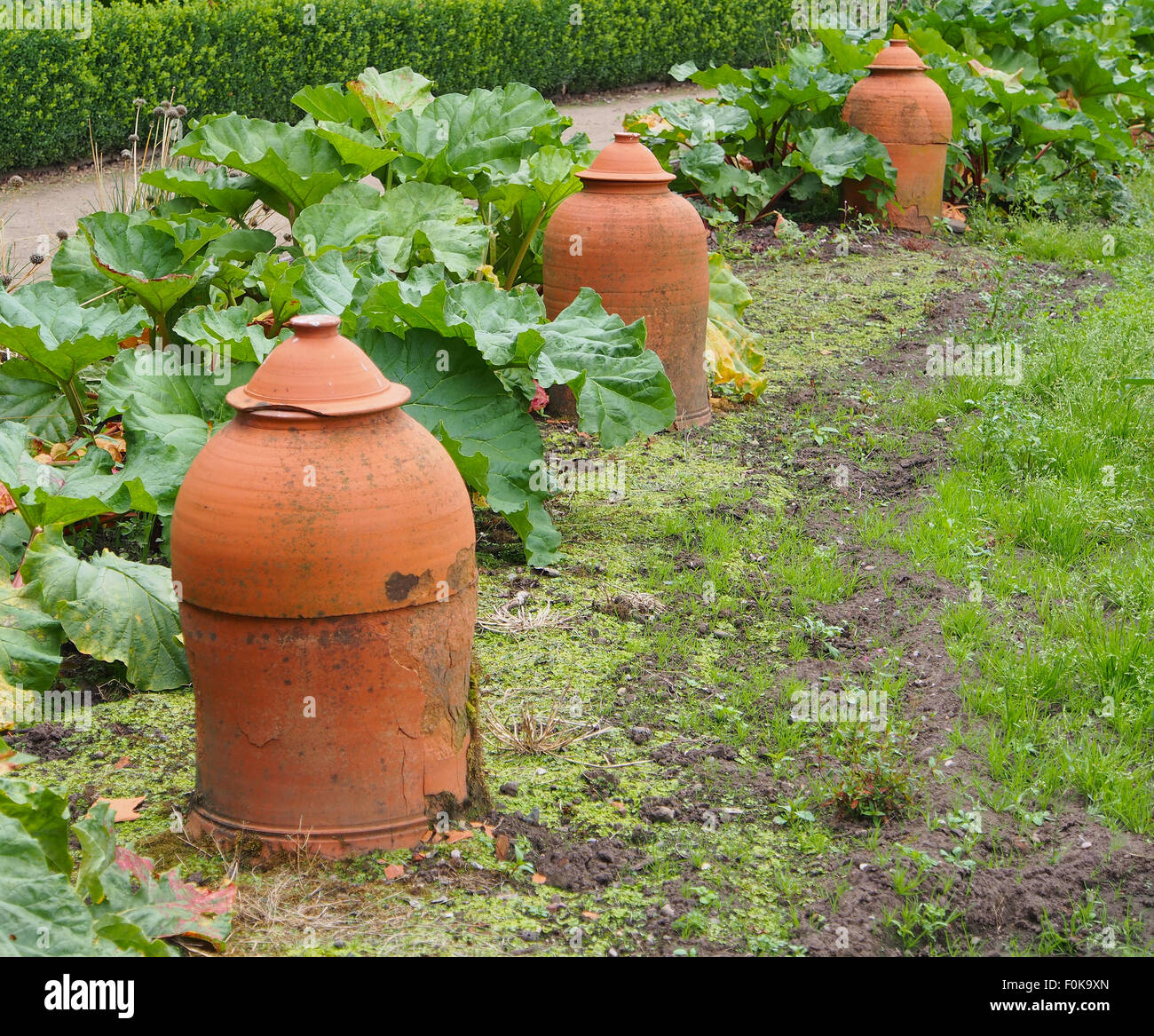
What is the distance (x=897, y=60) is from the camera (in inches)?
374

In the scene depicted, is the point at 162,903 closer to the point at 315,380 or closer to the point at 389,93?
the point at 315,380

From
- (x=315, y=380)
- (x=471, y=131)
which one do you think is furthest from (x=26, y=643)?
(x=471, y=131)

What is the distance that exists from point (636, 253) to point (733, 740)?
291cm

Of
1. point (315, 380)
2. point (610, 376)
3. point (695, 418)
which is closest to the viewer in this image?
point (315, 380)

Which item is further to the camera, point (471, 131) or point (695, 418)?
point (695, 418)

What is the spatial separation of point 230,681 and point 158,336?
7.75 ft

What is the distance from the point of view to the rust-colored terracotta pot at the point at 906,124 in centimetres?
936

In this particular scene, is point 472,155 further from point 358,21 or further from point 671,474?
point 358,21

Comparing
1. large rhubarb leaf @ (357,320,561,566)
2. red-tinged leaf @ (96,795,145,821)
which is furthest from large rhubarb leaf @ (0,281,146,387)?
red-tinged leaf @ (96,795,145,821)

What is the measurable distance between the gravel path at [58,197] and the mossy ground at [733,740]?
3598 millimetres

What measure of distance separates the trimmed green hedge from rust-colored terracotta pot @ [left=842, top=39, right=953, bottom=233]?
5.64 m

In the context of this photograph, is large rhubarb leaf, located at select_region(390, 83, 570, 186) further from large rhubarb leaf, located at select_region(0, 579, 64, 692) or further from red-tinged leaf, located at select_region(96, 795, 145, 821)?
red-tinged leaf, located at select_region(96, 795, 145, 821)

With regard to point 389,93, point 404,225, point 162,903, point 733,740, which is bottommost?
point 733,740
